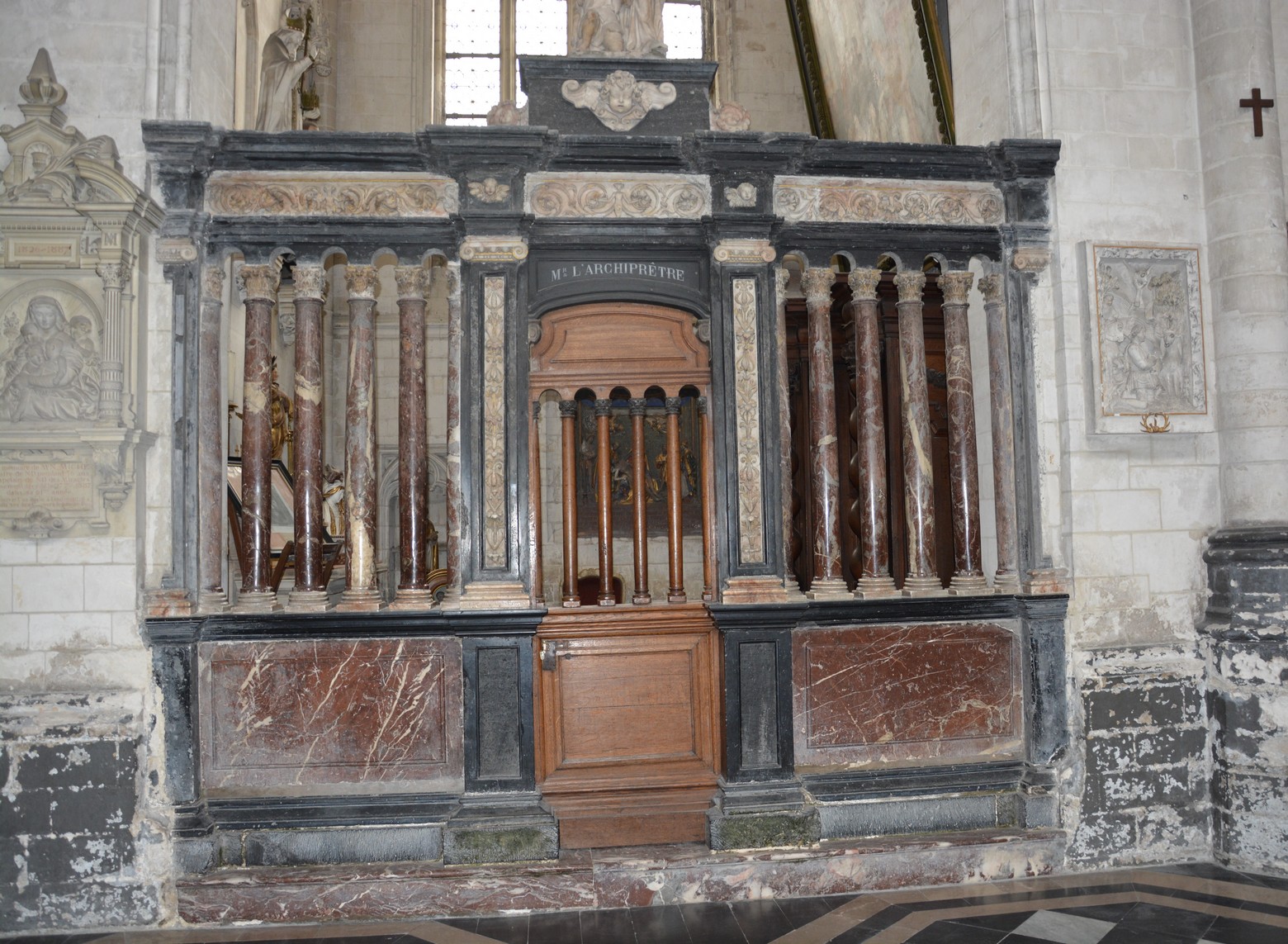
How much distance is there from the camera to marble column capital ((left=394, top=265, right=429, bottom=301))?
5012 millimetres

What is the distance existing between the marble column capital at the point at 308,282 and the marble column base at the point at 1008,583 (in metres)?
3.94

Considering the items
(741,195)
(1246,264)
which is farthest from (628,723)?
(1246,264)

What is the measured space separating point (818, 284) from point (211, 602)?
3569 mm

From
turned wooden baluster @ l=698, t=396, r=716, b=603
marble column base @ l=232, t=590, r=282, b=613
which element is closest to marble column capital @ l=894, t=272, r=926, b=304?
turned wooden baluster @ l=698, t=396, r=716, b=603

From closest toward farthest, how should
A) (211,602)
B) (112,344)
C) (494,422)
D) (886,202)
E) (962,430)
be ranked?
(112,344)
(211,602)
(494,422)
(886,202)
(962,430)

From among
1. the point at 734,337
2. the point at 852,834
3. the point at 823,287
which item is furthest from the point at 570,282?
the point at 852,834

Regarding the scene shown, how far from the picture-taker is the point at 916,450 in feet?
17.2

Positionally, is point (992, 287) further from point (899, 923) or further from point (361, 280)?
point (361, 280)

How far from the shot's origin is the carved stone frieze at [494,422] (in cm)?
478

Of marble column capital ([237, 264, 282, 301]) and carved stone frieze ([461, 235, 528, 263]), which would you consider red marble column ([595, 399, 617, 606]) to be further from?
marble column capital ([237, 264, 282, 301])

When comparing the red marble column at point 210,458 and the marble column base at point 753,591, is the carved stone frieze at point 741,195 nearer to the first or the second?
the marble column base at point 753,591

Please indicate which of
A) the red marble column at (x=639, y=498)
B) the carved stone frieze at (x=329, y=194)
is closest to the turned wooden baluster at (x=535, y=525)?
the red marble column at (x=639, y=498)

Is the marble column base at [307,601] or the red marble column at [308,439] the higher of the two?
the red marble column at [308,439]

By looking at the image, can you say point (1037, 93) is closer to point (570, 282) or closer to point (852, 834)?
point (570, 282)
